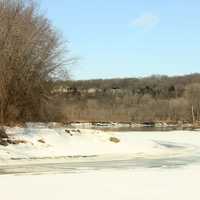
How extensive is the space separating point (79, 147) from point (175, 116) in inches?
4200

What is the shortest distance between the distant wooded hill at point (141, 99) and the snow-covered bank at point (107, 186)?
96227mm

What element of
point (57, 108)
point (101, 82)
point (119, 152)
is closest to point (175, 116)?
point (101, 82)

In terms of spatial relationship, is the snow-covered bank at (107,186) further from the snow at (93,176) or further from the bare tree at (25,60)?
the bare tree at (25,60)

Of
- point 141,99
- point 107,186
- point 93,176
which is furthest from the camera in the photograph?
point 141,99

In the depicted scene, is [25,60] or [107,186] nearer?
[107,186]

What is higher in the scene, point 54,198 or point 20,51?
point 20,51

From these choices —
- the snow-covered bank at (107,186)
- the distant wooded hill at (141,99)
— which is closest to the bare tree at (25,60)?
the snow-covered bank at (107,186)

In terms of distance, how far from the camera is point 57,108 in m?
41.3

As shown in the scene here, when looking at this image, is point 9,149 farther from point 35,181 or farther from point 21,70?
point 35,181

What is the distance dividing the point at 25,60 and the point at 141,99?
124649mm

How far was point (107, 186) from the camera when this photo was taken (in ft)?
53.0

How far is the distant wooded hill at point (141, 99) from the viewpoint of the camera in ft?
431

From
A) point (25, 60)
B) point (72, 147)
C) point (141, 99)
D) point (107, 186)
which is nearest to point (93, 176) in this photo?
point (107, 186)

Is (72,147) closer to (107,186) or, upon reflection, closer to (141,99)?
(107,186)
